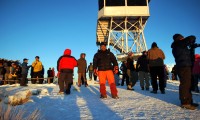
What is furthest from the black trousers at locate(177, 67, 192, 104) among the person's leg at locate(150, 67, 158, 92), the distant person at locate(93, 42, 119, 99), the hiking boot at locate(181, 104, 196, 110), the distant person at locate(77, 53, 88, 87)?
the distant person at locate(77, 53, 88, 87)

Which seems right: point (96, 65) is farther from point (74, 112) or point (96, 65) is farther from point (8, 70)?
point (8, 70)

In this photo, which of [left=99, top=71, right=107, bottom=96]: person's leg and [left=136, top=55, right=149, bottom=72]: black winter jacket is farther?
[left=136, top=55, right=149, bottom=72]: black winter jacket

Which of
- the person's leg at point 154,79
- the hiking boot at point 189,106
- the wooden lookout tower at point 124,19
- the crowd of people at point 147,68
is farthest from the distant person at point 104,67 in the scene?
the wooden lookout tower at point 124,19

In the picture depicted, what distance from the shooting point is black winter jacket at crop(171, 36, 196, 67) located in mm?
5184

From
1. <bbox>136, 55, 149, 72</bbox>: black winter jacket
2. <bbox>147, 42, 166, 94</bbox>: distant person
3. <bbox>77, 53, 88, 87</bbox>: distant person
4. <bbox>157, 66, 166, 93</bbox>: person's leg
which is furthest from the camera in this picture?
<bbox>77, 53, 88, 87</bbox>: distant person

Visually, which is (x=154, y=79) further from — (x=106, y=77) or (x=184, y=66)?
(x=184, y=66)

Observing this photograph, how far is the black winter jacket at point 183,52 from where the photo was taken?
5.18m

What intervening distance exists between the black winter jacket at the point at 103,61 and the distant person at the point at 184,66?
89.0 inches

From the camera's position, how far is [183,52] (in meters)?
5.25

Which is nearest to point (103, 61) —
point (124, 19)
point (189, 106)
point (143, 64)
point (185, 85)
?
point (185, 85)

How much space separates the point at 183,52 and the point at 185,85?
70 centimetres

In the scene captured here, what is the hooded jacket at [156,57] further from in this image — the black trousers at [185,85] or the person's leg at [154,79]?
the black trousers at [185,85]

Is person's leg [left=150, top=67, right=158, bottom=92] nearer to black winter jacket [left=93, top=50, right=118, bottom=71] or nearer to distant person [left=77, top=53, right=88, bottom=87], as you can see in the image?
black winter jacket [left=93, top=50, right=118, bottom=71]

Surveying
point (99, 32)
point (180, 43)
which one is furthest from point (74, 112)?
point (99, 32)
